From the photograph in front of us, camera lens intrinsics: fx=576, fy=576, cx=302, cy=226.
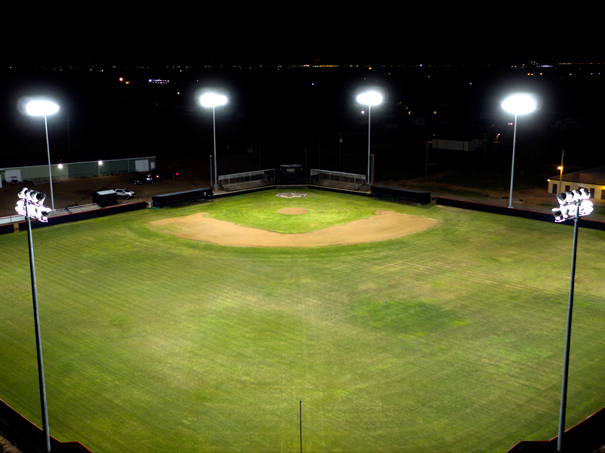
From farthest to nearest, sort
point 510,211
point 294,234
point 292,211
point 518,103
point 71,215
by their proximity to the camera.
Result: point 292,211, point 518,103, point 510,211, point 71,215, point 294,234

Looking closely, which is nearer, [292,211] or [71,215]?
[71,215]

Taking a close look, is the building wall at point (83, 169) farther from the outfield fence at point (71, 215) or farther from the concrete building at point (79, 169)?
the outfield fence at point (71, 215)

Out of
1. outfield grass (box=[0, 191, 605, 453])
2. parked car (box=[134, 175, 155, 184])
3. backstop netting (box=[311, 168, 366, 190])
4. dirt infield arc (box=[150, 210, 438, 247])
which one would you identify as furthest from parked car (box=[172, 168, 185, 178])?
outfield grass (box=[0, 191, 605, 453])

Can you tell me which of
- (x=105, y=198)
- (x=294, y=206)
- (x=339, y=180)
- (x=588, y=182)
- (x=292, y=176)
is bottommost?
(x=294, y=206)

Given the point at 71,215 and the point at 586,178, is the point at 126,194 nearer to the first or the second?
the point at 71,215

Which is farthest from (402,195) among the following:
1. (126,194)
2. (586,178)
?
(126,194)

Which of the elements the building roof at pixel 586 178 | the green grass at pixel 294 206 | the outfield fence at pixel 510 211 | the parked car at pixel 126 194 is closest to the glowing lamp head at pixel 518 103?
the outfield fence at pixel 510 211

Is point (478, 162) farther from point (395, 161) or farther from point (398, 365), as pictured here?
point (398, 365)
